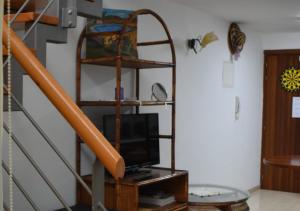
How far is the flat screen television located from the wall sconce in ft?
4.35

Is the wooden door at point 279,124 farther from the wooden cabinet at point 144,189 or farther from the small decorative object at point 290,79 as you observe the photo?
the wooden cabinet at point 144,189

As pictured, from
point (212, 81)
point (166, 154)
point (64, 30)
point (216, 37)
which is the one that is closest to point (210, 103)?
point (212, 81)

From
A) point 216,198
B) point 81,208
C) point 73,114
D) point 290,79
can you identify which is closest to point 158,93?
point 216,198

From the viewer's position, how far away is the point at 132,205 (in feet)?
9.77

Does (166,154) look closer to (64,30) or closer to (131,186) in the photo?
(131,186)

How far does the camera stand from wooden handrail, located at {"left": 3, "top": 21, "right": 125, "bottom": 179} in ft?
4.15

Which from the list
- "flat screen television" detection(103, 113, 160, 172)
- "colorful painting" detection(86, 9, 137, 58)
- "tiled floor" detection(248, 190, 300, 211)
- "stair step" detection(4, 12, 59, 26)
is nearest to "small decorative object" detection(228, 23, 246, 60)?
"tiled floor" detection(248, 190, 300, 211)

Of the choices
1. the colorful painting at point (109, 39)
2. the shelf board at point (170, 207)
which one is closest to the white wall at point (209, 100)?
the colorful painting at point (109, 39)

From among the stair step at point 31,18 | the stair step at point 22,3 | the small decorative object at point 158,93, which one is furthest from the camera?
the small decorative object at point 158,93

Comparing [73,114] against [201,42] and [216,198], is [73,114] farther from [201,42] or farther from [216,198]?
[201,42]

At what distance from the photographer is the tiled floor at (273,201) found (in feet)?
17.9

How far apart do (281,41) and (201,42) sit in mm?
2372

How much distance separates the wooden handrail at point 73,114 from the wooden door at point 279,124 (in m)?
5.70

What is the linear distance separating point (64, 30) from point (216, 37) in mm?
3037
